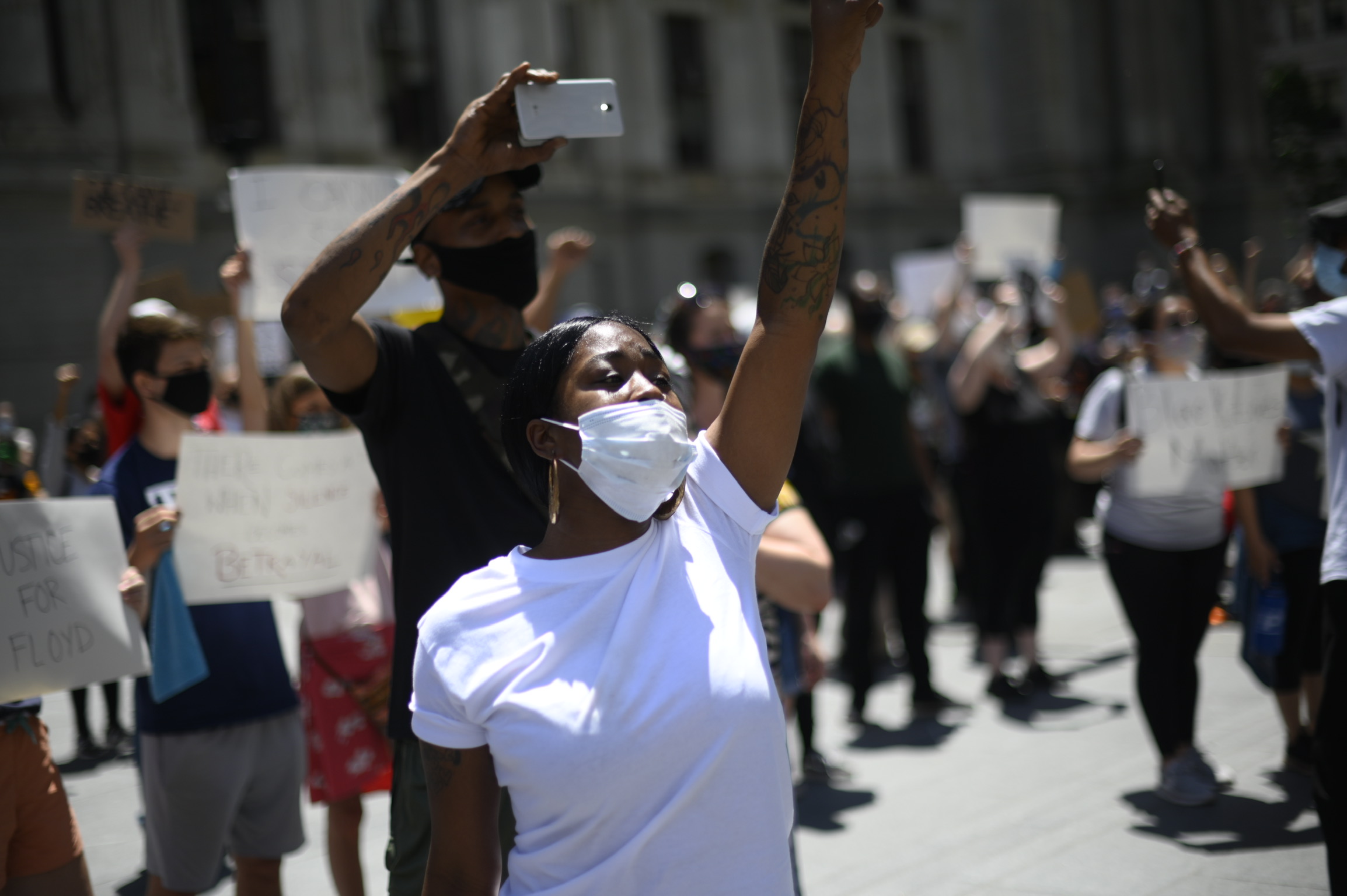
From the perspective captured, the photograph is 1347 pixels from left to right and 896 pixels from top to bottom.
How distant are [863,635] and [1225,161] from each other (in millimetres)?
11969

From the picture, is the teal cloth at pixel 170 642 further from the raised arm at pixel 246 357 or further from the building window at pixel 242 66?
the building window at pixel 242 66

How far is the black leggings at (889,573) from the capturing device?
673cm

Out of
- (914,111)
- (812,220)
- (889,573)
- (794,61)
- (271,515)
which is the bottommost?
(889,573)

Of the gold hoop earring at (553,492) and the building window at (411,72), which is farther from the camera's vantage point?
the building window at (411,72)

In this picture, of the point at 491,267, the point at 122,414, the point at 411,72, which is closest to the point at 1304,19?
the point at 491,267

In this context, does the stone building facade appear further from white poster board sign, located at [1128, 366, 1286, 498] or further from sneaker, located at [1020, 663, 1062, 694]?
sneaker, located at [1020, 663, 1062, 694]

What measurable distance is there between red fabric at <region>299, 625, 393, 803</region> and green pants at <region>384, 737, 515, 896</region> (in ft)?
5.23

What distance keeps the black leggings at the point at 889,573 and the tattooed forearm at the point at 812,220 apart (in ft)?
16.3

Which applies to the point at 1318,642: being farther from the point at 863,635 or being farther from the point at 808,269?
the point at 808,269

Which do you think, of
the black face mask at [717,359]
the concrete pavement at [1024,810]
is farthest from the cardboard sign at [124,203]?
the concrete pavement at [1024,810]

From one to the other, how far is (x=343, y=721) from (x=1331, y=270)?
350cm

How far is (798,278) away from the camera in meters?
1.99

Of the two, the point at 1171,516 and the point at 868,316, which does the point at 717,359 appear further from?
the point at 868,316

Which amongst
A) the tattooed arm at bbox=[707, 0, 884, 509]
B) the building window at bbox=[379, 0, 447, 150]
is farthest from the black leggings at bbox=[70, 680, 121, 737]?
the building window at bbox=[379, 0, 447, 150]
